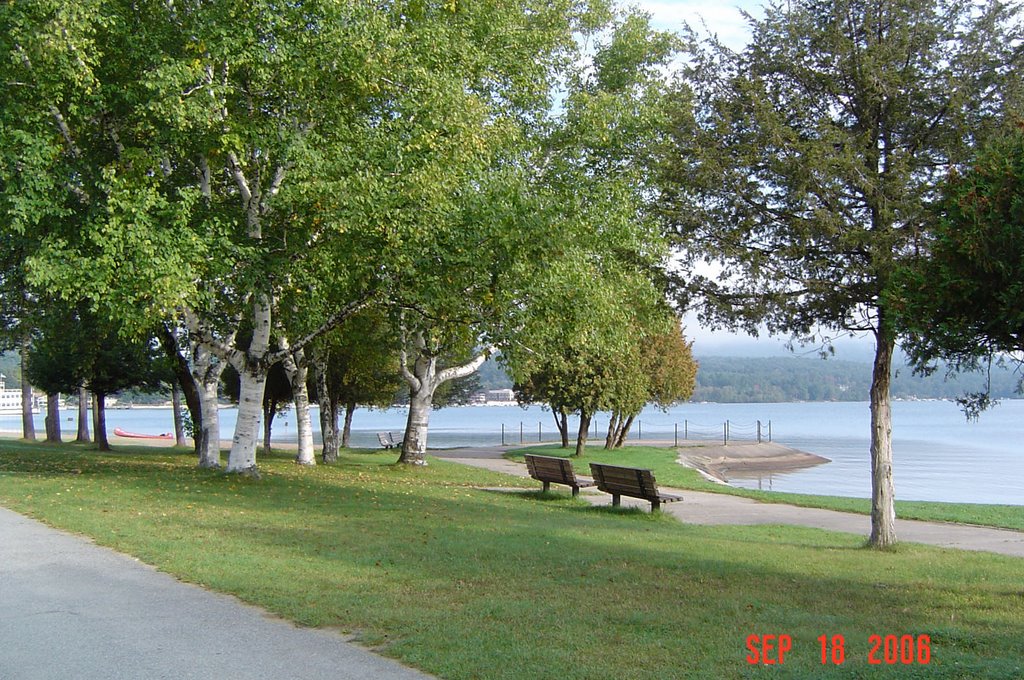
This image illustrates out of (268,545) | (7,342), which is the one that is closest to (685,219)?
(268,545)

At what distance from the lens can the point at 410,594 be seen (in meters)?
8.10

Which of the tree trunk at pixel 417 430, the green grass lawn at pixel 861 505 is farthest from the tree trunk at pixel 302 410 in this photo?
the green grass lawn at pixel 861 505

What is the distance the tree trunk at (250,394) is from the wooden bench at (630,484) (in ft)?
22.0

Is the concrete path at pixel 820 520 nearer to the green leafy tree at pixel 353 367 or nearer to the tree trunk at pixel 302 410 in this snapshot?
the green leafy tree at pixel 353 367

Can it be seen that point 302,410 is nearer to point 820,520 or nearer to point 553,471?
point 553,471

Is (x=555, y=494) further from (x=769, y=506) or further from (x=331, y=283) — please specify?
(x=331, y=283)

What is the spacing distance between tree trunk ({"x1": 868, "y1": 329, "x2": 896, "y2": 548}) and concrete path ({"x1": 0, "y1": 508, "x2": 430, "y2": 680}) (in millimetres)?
8844

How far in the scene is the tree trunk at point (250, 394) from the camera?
1767cm

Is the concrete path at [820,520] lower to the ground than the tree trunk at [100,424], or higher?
lower

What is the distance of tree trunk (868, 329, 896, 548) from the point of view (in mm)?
13094

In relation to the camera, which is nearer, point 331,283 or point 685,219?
point 685,219

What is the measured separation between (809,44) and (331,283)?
28.6 feet

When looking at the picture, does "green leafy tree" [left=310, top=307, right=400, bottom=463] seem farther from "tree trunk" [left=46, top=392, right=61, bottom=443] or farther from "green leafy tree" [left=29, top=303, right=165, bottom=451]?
"tree trunk" [left=46, top=392, right=61, bottom=443]

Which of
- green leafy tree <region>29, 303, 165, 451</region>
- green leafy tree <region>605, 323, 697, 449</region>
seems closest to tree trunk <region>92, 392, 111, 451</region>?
green leafy tree <region>29, 303, 165, 451</region>
